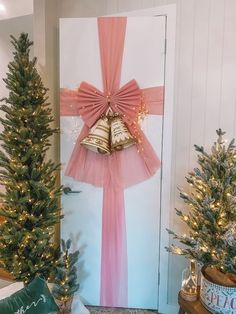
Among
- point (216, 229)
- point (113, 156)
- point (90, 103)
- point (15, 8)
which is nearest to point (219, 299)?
point (216, 229)

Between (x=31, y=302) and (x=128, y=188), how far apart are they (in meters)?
1.03

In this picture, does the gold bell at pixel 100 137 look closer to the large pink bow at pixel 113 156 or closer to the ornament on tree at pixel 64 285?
the large pink bow at pixel 113 156

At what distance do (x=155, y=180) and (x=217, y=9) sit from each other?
1246 millimetres

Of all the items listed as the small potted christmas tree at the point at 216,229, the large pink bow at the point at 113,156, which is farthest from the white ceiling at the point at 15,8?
the small potted christmas tree at the point at 216,229

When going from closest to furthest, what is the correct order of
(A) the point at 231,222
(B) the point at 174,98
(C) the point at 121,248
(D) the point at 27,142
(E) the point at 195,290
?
(A) the point at 231,222
(E) the point at 195,290
(D) the point at 27,142
(B) the point at 174,98
(C) the point at 121,248

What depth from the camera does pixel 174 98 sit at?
2.13 meters

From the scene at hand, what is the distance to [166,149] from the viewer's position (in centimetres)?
217

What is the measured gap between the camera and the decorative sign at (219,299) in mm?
1562

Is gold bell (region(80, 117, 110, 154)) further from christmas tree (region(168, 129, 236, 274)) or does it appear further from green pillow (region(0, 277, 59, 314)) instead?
green pillow (region(0, 277, 59, 314))

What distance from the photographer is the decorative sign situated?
5.13 feet

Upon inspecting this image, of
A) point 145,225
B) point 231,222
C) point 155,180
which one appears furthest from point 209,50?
point 145,225

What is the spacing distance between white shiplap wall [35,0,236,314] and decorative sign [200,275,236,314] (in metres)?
0.58

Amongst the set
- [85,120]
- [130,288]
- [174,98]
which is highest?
[174,98]

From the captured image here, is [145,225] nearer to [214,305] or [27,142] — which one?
[214,305]
